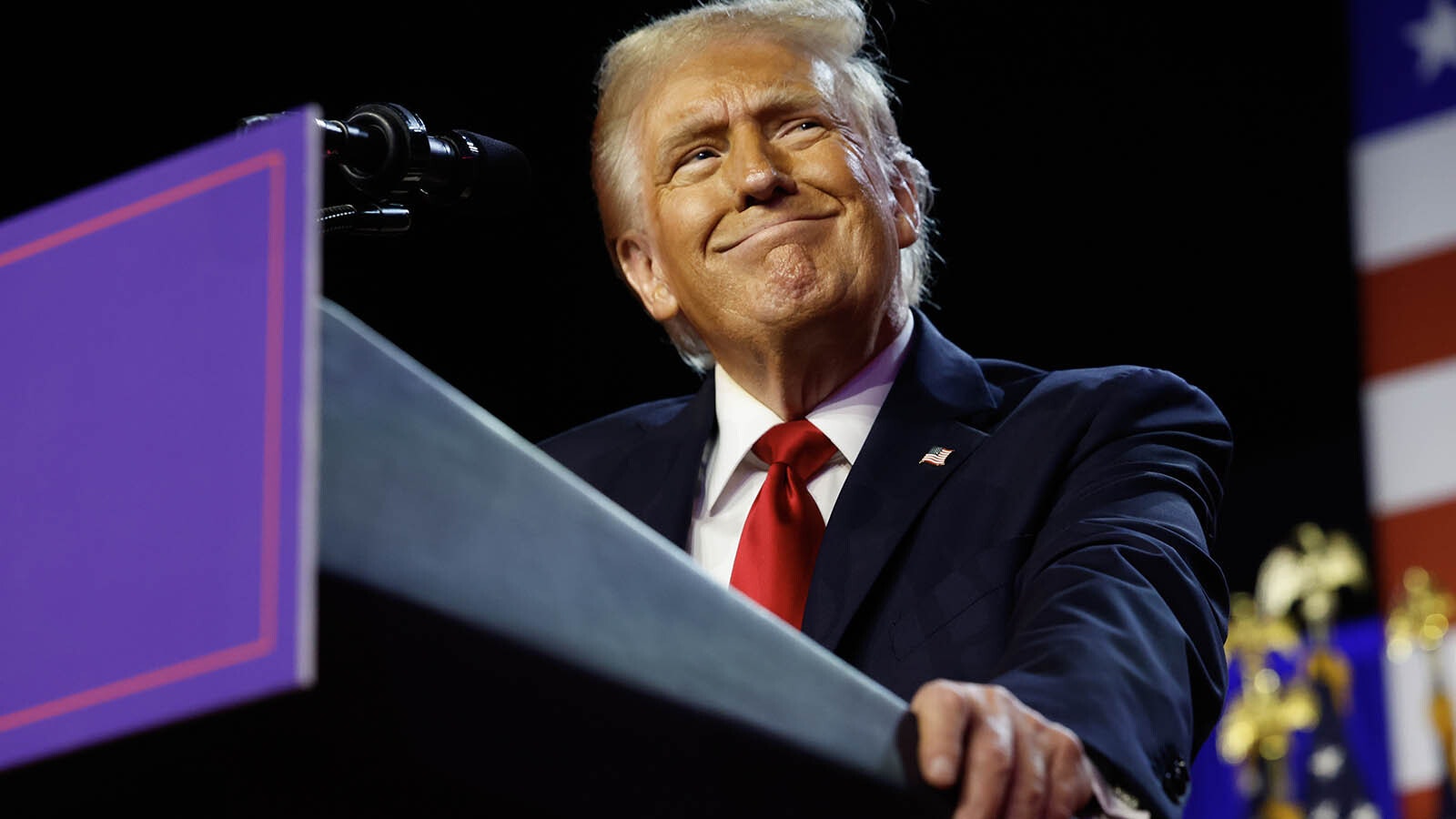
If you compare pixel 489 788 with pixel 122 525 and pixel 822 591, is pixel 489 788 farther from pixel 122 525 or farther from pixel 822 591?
pixel 822 591

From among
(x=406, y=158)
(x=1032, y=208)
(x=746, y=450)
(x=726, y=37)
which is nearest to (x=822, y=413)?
(x=746, y=450)

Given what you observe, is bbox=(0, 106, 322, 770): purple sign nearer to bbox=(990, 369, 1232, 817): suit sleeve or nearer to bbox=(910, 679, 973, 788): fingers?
bbox=(910, 679, 973, 788): fingers

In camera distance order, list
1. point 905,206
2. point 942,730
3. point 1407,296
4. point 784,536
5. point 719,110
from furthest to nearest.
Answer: point 1407,296, point 905,206, point 719,110, point 784,536, point 942,730

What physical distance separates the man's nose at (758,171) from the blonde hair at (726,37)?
150mm

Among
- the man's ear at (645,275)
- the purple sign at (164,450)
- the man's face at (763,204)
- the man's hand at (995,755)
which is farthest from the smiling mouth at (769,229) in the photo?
the purple sign at (164,450)

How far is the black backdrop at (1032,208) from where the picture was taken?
142 inches

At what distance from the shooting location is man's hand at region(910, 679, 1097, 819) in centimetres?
76

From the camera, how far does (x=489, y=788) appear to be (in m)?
0.66

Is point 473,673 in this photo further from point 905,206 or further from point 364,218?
point 905,206

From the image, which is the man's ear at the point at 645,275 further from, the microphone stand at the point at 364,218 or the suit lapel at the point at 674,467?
the microphone stand at the point at 364,218

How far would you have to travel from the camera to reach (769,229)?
1.84 meters

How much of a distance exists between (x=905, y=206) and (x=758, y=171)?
33 cm

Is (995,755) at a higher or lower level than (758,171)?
lower

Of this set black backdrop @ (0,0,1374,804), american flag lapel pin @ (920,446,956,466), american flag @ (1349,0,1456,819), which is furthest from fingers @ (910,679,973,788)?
american flag @ (1349,0,1456,819)
